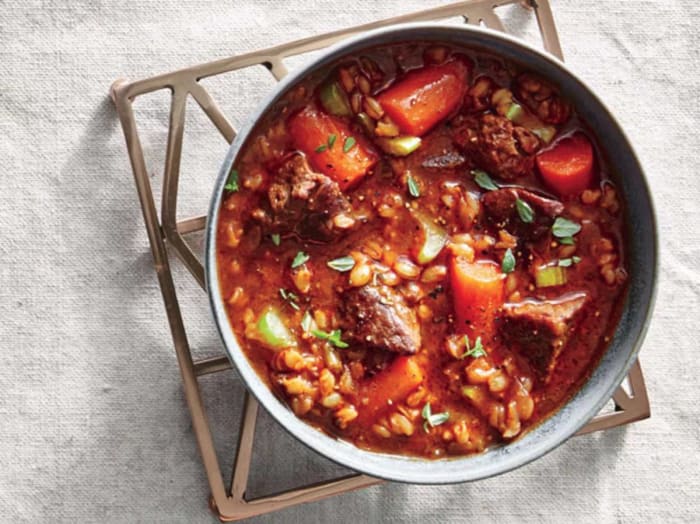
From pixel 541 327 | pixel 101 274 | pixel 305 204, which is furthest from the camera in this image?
pixel 101 274

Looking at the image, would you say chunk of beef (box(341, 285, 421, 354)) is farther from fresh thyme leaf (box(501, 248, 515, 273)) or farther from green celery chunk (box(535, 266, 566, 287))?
green celery chunk (box(535, 266, 566, 287))

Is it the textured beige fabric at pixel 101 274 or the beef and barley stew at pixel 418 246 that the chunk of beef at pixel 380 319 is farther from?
the textured beige fabric at pixel 101 274

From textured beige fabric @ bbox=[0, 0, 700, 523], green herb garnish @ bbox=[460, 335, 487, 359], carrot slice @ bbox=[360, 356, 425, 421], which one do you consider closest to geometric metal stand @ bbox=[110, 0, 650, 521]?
textured beige fabric @ bbox=[0, 0, 700, 523]

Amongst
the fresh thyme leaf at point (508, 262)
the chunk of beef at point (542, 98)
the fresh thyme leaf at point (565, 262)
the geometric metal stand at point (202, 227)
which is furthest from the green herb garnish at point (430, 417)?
the chunk of beef at point (542, 98)

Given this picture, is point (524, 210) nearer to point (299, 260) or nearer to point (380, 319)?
point (380, 319)

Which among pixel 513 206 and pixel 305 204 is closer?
pixel 305 204

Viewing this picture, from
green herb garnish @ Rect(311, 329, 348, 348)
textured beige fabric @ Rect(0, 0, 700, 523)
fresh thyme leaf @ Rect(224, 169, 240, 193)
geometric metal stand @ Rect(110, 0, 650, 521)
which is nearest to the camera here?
fresh thyme leaf @ Rect(224, 169, 240, 193)

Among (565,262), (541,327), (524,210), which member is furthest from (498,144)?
(541,327)
